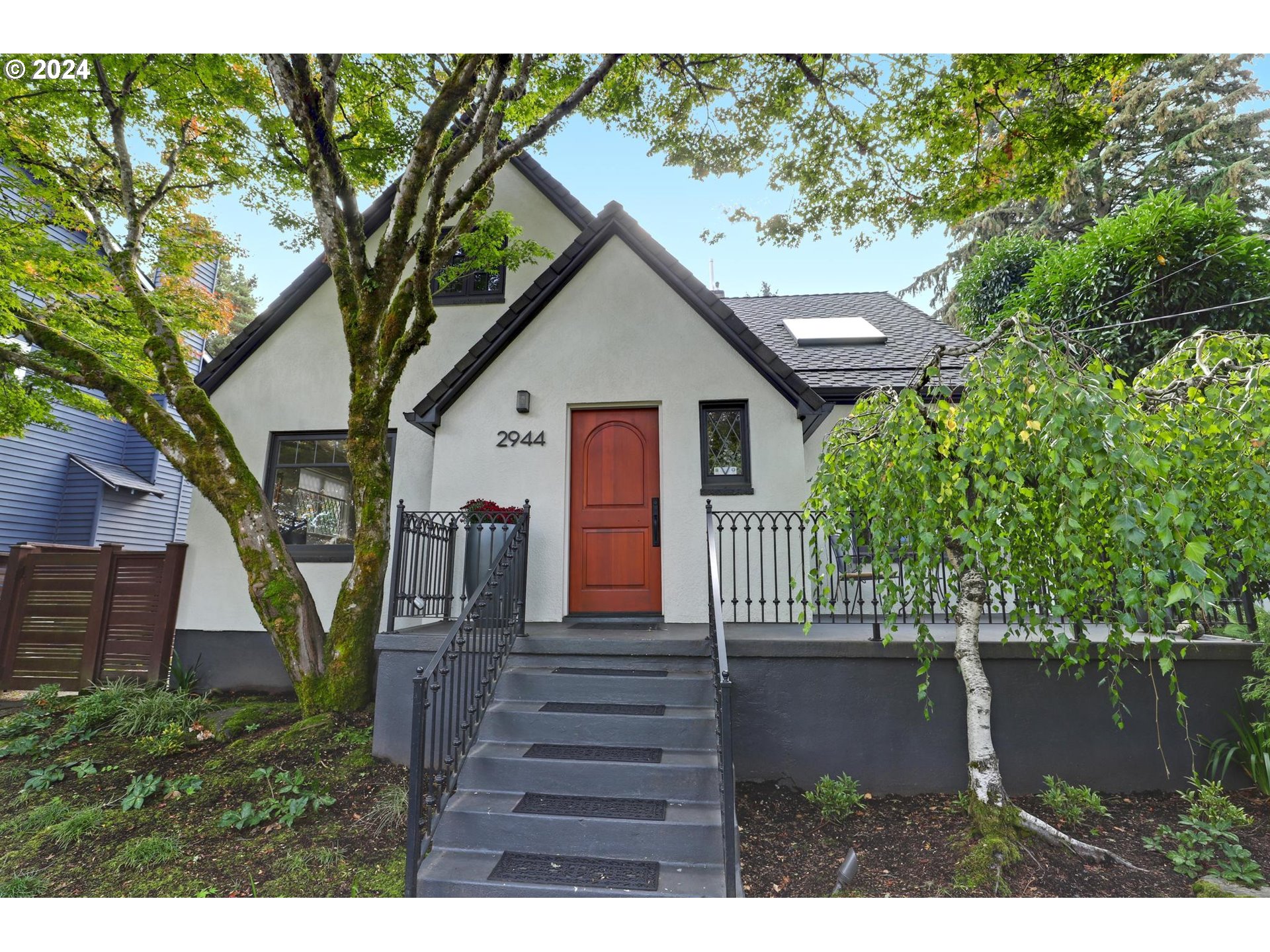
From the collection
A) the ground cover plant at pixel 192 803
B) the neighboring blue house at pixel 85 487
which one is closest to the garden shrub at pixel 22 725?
the ground cover plant at pixel 192 803

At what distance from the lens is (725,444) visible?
5887mm

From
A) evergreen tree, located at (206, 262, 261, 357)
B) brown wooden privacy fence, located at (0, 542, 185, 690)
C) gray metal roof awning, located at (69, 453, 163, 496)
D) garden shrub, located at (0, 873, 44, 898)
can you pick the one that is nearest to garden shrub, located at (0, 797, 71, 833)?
garden shrub, located at (0, 873, 44, 898)

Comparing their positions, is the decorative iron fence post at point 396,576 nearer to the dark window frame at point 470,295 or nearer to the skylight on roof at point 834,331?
the dark window frame at point 470,295

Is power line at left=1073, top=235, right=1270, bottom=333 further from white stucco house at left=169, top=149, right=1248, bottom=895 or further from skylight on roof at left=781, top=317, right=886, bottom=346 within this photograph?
skylight on roof at left=781, top=317, right=886, bottom=346

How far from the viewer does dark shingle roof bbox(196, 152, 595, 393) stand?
288 inches

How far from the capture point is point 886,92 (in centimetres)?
640

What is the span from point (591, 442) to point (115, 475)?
10545mm

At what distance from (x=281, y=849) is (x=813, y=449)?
624 centimetres

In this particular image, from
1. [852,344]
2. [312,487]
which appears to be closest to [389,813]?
[312,487]

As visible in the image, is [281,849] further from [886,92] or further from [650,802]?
[886,92]

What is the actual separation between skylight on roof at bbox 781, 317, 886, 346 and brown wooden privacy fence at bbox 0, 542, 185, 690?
865 cm

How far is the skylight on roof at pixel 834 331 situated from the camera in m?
8.28

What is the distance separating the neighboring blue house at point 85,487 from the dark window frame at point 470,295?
4455 millimetres

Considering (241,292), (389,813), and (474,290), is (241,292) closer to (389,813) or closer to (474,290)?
(474,290)
